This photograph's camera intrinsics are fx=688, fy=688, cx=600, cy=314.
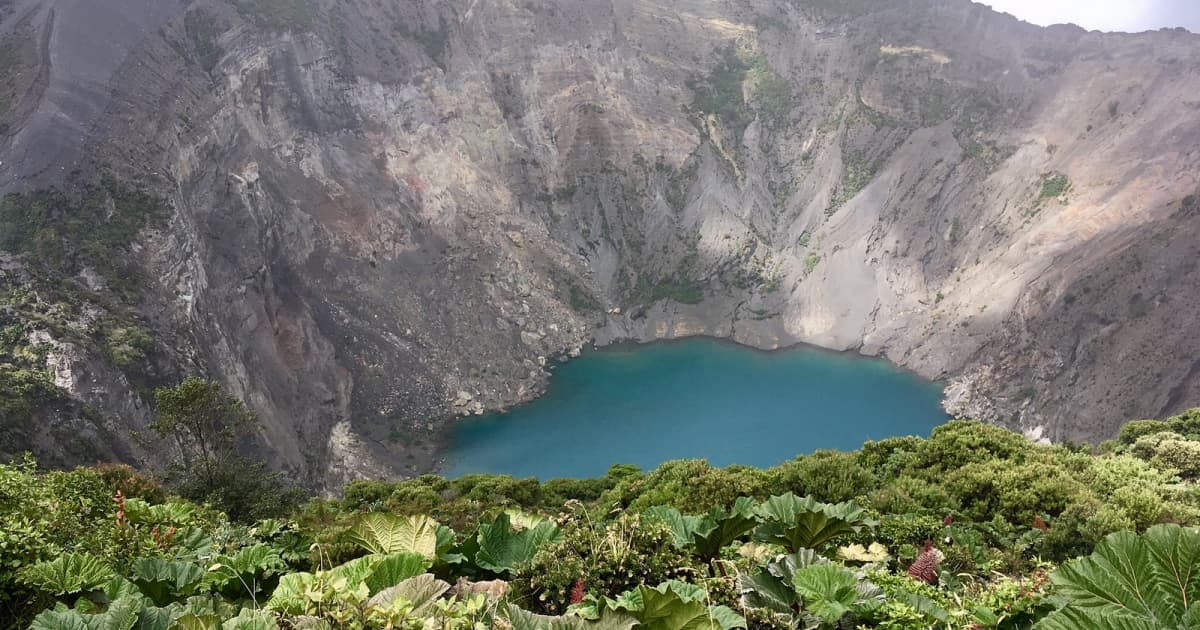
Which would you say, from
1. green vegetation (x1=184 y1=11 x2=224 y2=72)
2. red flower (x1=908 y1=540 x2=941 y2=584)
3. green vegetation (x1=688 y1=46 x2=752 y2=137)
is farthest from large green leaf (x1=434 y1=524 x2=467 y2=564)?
green vegetation (x1=688 y1=46 x2=752 y2=137)

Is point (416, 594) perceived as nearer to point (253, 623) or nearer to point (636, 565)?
point (253, 623)

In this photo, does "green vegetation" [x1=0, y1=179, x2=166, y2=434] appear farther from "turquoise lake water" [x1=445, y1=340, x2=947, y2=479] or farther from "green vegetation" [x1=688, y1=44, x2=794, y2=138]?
"green vegetation" [x1=688, y1=44, x2=794, y2=138]

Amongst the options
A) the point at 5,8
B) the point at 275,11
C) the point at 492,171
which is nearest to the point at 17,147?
the point at 5,8

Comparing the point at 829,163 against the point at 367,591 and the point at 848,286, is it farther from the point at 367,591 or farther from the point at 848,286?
the point at 367,591

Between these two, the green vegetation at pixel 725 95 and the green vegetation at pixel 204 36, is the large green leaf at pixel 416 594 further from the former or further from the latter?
the green vegetation at pixel 725 95

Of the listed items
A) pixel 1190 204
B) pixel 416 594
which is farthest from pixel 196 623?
pixel 1190 204

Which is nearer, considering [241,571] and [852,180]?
[241,571]
